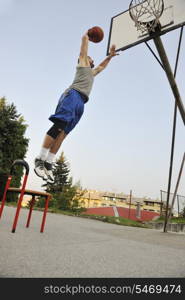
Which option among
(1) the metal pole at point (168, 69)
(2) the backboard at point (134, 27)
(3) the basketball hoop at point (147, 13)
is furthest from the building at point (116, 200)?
(3) the basketball hoop at point (147, 13)

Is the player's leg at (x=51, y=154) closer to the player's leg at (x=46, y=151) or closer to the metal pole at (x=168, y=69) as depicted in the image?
the player's leg at (x=46, y=151)

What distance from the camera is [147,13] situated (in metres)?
4.01

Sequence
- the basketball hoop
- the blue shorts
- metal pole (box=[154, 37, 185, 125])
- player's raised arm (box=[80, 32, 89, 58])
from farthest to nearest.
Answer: metal pole (box=[154, 37, 185, 125]) → the basketball hoop → player's raised arm (box=[80, 32, 89, 58]) → the blue shorts

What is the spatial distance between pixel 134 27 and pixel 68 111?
3392 mm

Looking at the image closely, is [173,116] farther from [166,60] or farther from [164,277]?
[164,277]

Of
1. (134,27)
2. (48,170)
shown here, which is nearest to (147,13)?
(134,27)

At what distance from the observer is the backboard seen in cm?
416

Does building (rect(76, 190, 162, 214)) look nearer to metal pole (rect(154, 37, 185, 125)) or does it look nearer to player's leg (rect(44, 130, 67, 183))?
metal pole (rect(154, 37, 185, 125))

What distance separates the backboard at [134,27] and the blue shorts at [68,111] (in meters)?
2.31

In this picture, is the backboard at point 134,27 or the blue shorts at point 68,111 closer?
the blue shorts at point 68,111

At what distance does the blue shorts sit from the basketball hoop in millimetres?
2269

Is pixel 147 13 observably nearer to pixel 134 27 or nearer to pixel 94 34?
pixel 134 27

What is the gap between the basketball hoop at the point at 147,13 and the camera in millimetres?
3930

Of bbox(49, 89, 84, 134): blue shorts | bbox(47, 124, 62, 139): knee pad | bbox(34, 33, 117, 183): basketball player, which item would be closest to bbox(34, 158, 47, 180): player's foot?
bbox(34, 33, 117, 183): basketball player
